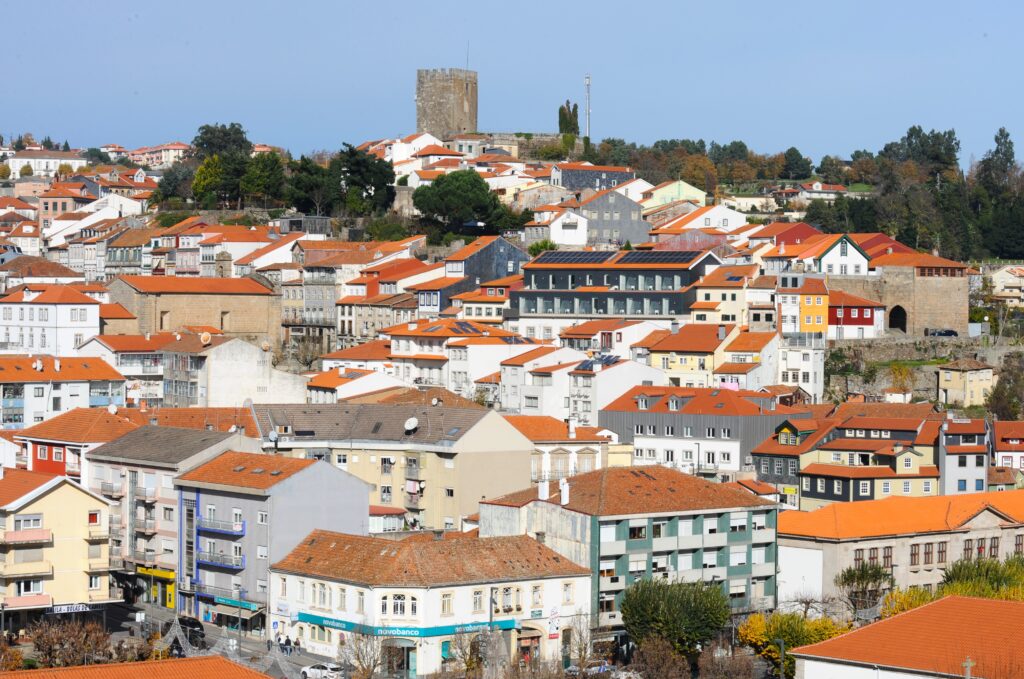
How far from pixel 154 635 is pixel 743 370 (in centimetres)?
3283

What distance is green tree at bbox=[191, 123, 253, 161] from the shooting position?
436ft

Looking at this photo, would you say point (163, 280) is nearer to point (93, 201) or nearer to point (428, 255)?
point (428, 255)

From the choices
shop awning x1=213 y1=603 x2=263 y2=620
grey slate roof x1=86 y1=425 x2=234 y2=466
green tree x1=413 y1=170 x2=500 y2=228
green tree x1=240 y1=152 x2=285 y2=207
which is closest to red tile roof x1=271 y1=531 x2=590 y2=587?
shop awning x1=213 y1=603 x2=263 y2=620

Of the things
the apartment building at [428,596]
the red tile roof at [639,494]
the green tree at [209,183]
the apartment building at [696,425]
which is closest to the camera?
the apartment building at [428,596]

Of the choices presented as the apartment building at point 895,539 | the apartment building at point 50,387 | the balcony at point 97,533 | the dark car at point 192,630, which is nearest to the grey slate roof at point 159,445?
the balcony at point 97,533

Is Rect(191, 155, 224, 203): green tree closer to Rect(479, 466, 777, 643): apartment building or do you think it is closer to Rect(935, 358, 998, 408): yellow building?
Rect(935, 358, 998, 408): yellow building

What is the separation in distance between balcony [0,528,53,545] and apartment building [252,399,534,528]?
10.7m

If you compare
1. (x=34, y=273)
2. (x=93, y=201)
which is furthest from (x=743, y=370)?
(x=93, y=201)

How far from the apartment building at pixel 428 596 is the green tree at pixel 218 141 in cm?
8605

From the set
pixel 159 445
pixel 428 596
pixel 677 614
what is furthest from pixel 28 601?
pixel 677 614

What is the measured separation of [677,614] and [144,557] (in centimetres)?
1728

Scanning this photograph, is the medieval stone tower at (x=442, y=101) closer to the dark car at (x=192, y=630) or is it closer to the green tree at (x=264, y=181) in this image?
the green tree at (x=264, y=181)

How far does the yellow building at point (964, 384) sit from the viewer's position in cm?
7788

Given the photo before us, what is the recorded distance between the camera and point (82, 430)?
2375 inches
